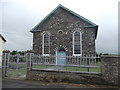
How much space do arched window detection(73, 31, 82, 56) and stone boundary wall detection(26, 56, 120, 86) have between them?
7747mm

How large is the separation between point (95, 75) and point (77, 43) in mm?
8543

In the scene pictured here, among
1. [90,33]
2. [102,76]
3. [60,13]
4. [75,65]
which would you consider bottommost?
[102,76]

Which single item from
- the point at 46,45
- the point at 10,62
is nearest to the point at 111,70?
the point at 10,62

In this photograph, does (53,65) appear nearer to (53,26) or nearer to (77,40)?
(77,40)

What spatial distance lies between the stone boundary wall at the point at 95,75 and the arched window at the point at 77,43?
305 inches

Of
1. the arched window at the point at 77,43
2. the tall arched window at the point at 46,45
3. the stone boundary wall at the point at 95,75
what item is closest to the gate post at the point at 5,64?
the stone boundary wall at the point at 95,75

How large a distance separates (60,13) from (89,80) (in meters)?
11.6

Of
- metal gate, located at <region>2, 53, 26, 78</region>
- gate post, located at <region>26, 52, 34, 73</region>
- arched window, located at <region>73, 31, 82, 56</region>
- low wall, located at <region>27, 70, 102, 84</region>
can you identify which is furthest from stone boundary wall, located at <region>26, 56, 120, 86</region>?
arched window, located at <region>73, 31, 82, 56</region>

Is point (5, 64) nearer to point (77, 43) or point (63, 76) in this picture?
point (63, 76)

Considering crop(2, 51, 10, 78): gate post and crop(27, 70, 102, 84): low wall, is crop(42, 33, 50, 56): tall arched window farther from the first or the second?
crop(27, 70, 102, 84): low wall

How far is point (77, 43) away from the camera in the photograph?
1595cm

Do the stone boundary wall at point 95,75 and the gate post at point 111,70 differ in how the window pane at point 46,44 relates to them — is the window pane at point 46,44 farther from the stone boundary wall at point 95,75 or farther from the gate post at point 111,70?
the gate post at point 111,70

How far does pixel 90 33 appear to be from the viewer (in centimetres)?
1547

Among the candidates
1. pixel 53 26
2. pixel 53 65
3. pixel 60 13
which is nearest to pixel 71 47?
pixel 53 26
